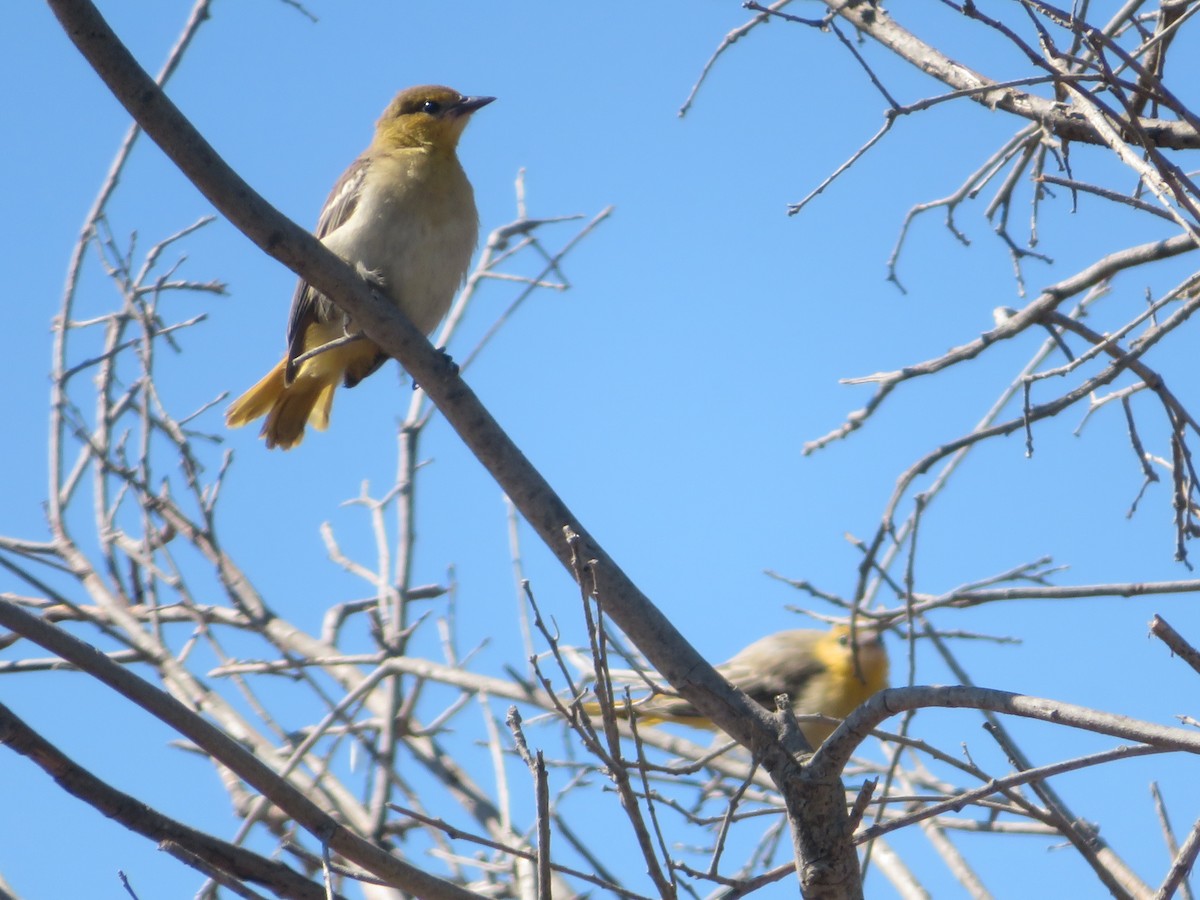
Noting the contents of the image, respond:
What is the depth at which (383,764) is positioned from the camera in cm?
378

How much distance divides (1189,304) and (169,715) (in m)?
2.32

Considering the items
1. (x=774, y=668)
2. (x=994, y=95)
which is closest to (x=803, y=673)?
(x=774, y=668)

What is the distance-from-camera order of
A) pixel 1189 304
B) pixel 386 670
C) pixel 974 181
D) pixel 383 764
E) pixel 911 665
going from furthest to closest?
1. pixel 386 670
2. pixel 974 181
3. pixel 383 764
4. pixel 1189 304
5. pixel 911 665

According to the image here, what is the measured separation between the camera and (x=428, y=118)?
5316 millimetres

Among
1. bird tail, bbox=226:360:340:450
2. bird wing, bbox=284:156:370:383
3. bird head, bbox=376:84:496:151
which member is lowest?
bird tail, bbox=226:360:340:450

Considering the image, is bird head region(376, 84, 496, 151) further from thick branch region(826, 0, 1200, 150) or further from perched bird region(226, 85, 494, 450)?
thick branch region(826, 0, 1200, 150)

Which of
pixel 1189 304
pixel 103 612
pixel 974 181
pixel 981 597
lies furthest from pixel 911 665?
pixel 103 612

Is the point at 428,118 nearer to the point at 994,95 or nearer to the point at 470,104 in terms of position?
the point at 470,104

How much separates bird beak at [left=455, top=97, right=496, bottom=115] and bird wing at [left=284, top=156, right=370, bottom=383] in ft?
1.46

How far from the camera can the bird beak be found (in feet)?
17.6

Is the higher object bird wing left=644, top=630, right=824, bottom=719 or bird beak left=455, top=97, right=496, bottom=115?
bird beak left=455, top=97, right=496, bottom=115

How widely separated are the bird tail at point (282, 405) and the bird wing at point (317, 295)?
14 cm

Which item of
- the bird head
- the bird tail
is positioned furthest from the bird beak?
the bird tail

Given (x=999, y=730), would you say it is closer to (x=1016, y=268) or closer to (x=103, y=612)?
(x=1016, y=268)
